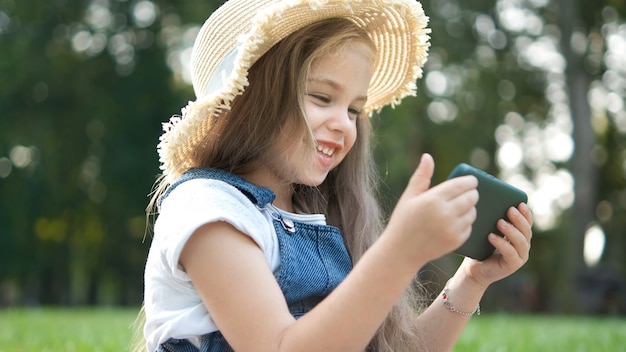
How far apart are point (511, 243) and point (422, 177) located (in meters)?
0.55

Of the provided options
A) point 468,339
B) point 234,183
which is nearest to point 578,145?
point 468,339

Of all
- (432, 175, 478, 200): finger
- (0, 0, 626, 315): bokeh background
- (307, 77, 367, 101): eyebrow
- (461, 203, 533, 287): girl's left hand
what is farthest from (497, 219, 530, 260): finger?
(0, 0, 626, 315): bokeh background

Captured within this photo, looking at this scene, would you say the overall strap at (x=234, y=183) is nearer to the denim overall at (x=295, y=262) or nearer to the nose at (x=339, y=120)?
the denim overall at (x=295, y=262)

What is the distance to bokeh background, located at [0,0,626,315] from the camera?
54.2ft

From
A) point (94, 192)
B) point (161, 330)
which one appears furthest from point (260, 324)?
point (94, 192)

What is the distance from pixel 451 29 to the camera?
16625 millimetres

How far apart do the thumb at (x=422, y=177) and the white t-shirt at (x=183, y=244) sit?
1.32 feet

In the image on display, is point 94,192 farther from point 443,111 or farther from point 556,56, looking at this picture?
point 556,56

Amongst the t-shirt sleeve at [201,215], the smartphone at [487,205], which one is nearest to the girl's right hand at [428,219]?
the smartphone at [487,205]

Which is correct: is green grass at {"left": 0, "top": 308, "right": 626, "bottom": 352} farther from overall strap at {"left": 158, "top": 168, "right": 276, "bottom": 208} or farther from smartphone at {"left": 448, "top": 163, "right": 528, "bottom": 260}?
smartphone at {"left": 448, "top": 163, "right": 528, "bottom": 260}

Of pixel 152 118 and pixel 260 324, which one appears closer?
pixel 260 324

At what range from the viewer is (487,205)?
186 centimetres

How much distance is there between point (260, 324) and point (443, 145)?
16298 millimetres

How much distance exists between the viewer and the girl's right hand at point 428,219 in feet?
5.08
